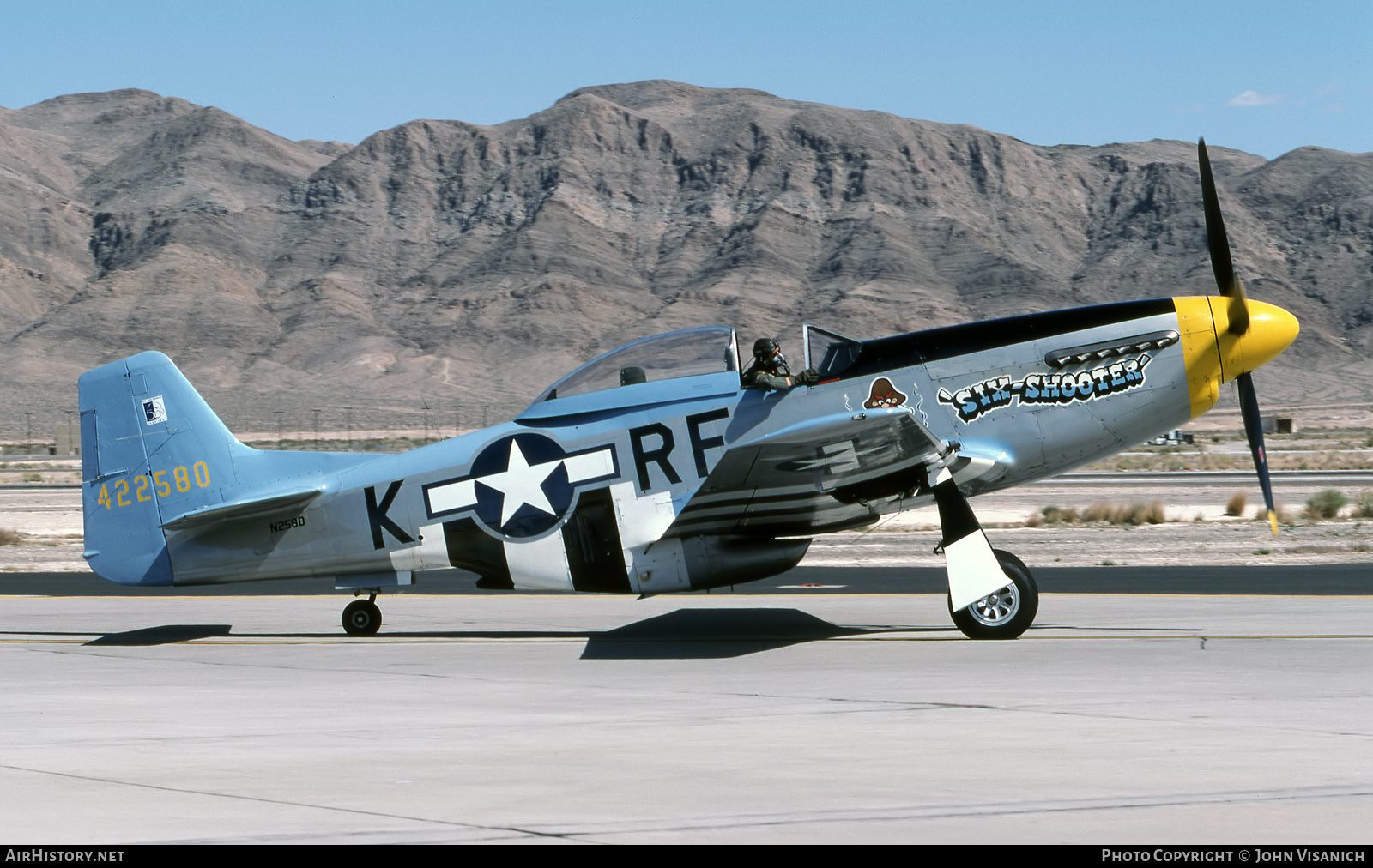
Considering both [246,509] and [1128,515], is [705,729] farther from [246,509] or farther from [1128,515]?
[1128,515]

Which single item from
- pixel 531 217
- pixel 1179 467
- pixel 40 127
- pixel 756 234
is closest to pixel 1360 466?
pixel 1179 467

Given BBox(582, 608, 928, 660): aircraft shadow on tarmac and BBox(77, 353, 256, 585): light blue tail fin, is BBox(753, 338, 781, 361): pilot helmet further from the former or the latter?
BBox(77, 353, 256, 585): light blue tail fin

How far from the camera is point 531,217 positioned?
127 m

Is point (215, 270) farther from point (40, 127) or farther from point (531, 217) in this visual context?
point (40, 127)

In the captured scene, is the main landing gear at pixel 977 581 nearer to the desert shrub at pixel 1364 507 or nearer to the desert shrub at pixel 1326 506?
the desert shrub at pixel 1326 506

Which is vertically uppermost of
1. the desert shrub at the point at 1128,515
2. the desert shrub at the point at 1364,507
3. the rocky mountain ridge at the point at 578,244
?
the rocky mountain ridge at the point at 578,244

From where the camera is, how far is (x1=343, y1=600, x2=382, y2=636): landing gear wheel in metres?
12.6

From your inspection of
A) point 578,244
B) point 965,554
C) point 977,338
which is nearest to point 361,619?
point 965,554

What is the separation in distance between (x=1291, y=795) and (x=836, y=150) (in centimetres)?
13133

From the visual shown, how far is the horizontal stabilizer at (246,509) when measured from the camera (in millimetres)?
11977

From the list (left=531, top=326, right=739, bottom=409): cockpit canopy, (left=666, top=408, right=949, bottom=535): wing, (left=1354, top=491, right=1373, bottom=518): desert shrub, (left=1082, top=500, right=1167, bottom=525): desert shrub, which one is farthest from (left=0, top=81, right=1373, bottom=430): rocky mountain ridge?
(left=666, top=408, right=949, bottom=535): wing

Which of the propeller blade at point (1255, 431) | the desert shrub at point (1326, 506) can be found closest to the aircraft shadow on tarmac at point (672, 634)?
the propeller blade at point (1255, 431)

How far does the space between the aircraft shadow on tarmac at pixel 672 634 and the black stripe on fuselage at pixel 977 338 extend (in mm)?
2497

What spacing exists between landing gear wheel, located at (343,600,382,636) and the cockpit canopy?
291cm
